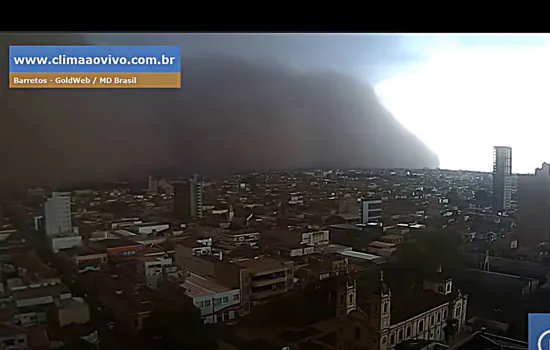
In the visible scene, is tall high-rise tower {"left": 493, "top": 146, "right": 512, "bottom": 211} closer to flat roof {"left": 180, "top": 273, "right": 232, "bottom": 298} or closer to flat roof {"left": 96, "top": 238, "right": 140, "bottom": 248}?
flat roof {"left": 180, "top": 273, "right": 232, "bottom": 298}

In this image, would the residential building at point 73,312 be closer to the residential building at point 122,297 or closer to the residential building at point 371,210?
the residential building at point 122,297

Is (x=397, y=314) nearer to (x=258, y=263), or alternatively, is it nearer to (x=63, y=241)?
(x=258, y=263)

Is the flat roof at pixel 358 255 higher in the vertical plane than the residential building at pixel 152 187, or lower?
lower

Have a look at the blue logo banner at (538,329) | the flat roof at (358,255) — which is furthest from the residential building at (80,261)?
the blue logo banner at (538,329)

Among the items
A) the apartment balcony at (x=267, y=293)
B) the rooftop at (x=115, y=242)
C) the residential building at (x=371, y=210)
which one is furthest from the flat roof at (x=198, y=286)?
the residential building at (x=371, y=210)

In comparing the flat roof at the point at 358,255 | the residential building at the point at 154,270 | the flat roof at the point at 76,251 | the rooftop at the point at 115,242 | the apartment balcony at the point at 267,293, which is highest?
the rooftop at the point at 115,242

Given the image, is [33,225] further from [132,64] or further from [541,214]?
[541,214]

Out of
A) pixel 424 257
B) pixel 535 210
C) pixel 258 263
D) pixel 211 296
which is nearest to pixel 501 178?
pixel 535 210
